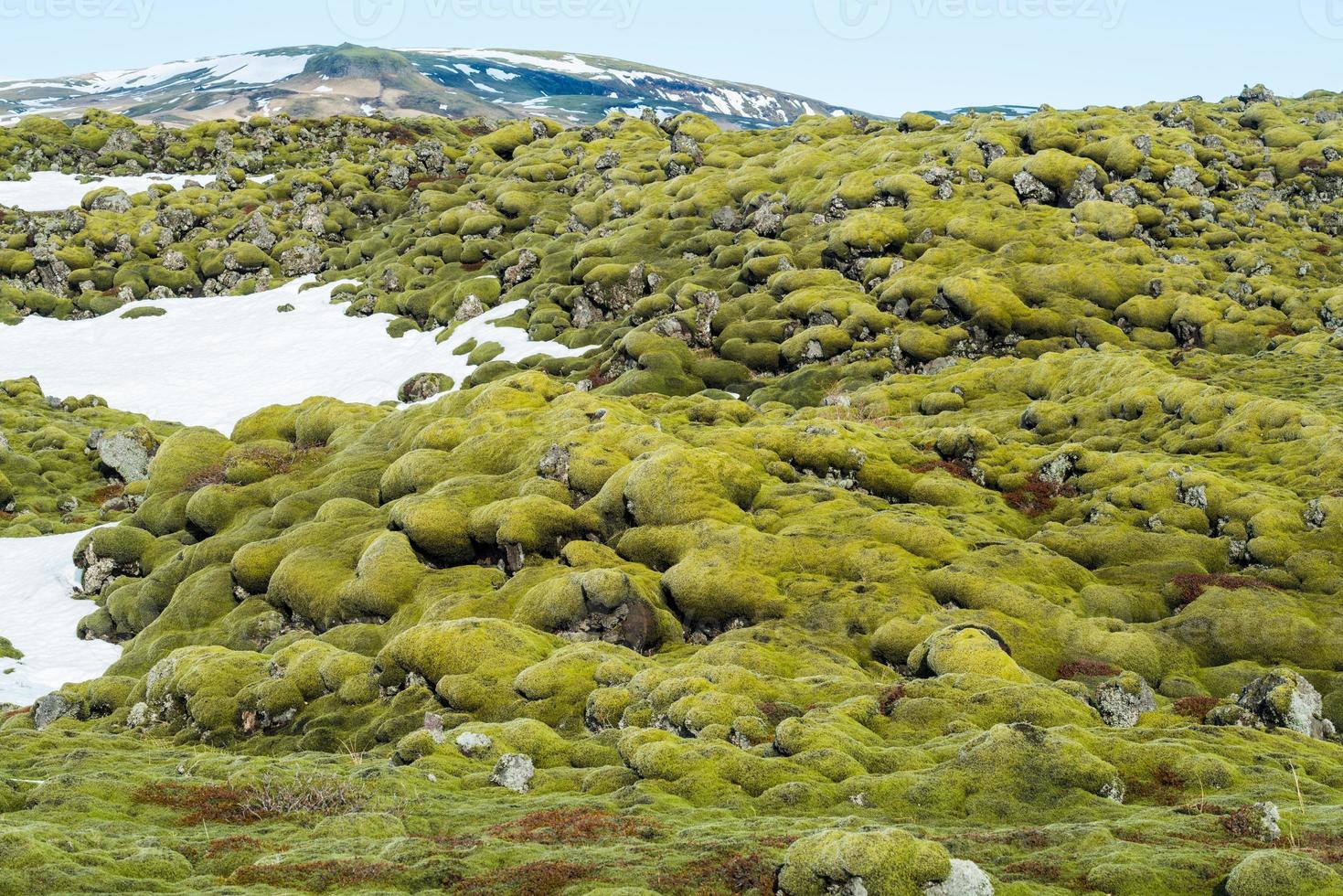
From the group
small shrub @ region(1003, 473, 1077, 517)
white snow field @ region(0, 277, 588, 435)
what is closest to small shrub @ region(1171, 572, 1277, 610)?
small shrub @ region(1003, 473, 1077, 517)

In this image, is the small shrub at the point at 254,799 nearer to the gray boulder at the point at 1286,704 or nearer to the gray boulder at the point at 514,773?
the gray boulder at the point at 514,773

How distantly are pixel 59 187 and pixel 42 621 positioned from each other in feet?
400

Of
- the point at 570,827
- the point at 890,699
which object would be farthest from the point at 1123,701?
the point at 570,827

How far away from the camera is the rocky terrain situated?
17.2 meters

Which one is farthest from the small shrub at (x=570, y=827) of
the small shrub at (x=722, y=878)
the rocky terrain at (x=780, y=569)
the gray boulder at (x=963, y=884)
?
the gray boulder at (x=963, y=884)

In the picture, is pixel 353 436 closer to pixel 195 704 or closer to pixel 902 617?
pixel 195 704

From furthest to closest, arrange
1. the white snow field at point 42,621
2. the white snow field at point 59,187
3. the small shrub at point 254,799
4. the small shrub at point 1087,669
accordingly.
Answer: the white snow field at point 59,187 → the white snow field at point 42,621 → the small shrub at point 1087,669 → the small shrub at point 254,799

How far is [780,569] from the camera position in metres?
37.3

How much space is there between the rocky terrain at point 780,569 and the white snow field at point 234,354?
344 cm

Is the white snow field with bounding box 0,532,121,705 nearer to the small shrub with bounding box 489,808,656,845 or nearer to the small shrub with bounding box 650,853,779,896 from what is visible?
the small shrub with bounding box 489,808,656,845

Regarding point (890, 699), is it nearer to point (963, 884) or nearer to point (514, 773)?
Answer: point (514, 773)

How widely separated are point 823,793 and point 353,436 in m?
46.8

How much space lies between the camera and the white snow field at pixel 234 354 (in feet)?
309

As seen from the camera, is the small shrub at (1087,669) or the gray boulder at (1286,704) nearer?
the gray boulder at (1286,704)
